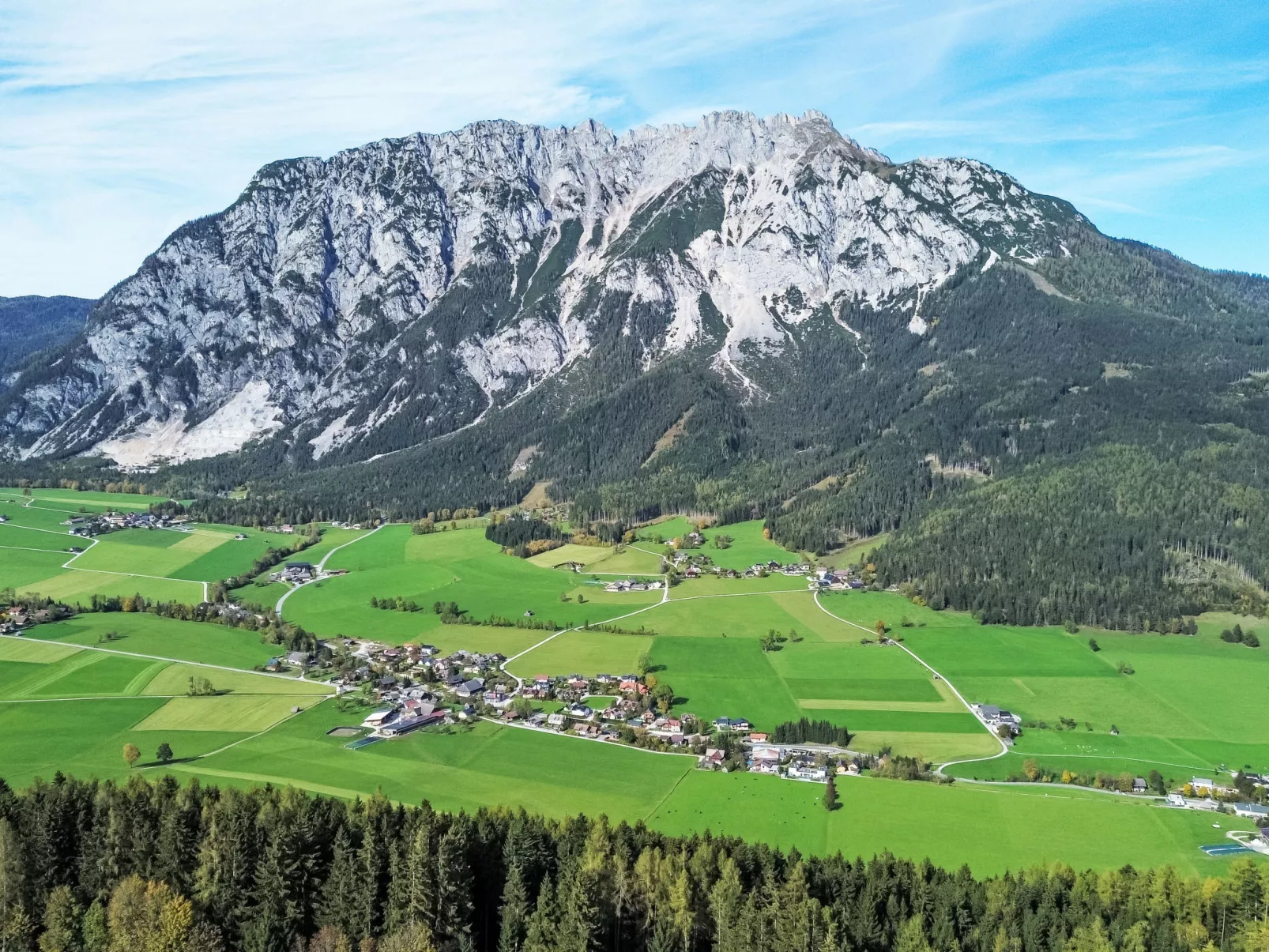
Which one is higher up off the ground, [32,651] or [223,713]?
[32,651]

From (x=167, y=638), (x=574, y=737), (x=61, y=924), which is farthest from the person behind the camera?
(x=167, y=638)

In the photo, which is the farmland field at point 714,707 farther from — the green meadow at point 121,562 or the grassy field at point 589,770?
the green meadow at point 121,562

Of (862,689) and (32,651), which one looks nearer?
(862,689)

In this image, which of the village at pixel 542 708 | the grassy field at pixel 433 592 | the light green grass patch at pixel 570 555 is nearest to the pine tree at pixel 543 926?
the village at pixel 542 708

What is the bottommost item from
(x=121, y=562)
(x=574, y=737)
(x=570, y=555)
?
(x=574, y=737)

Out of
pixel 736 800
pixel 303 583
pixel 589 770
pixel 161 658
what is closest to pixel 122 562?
pixel 303 583

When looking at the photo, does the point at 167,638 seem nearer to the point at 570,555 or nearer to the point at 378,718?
the point at 378,718

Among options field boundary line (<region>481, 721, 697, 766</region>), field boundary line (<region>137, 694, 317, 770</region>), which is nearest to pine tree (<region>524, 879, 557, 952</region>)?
field boundary line (<region>481, 721, 697, 766</region>)
